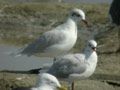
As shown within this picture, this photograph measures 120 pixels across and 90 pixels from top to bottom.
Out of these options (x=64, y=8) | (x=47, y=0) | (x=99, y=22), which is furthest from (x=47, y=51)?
(x=47, y=0)

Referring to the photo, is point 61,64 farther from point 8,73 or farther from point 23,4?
point 23,4

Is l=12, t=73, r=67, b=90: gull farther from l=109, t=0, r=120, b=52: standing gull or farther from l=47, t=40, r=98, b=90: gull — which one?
l=109, t=0, r=120, b=52: standing gull

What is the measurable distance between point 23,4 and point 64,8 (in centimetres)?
157

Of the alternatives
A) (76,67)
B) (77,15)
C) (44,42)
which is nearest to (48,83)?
(76,67)

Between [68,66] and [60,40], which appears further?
[60,40]

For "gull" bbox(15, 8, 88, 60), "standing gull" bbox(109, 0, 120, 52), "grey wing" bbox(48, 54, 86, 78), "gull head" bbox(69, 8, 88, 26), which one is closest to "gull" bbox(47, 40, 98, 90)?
"grey wing" bbox(48, 54, 86, 78)

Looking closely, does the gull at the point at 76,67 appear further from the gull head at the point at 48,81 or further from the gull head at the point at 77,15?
the gull head at the point at 77,15

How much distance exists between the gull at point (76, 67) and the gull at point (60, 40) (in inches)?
41.5

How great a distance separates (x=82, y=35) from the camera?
11570mm

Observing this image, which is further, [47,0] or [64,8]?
[47,0]

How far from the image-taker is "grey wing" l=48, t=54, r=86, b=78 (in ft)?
17.2

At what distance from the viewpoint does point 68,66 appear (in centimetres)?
530

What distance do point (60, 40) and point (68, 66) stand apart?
119 cm

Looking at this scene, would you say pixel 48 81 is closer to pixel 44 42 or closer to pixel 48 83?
pixel 48 83
